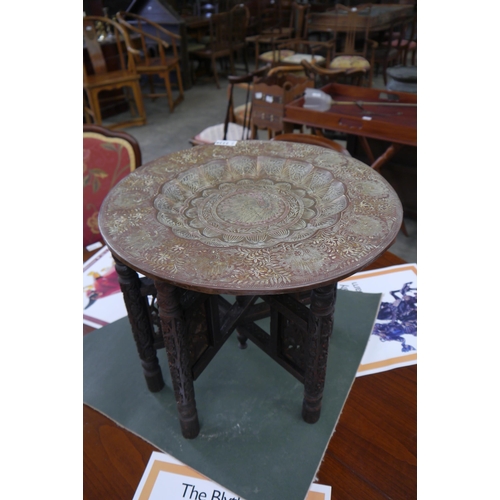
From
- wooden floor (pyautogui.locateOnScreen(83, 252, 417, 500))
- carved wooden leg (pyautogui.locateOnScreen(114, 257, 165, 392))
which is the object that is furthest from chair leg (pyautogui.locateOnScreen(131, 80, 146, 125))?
wooden floor (pyautogui.locateOnScreen(83, 252, 417, 500))

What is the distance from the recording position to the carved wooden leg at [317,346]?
0.80m

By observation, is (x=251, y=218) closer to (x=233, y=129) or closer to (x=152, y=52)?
(x=233, y=129)

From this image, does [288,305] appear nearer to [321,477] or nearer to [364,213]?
[364,213]

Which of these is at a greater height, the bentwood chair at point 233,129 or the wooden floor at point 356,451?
the bentwood chair at point 233,129

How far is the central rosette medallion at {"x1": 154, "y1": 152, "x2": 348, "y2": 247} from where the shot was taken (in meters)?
0.87

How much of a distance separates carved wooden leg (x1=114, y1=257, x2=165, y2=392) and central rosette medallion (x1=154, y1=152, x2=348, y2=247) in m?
0.17

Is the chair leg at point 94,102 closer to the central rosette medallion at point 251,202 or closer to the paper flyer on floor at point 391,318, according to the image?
the central rosette medallion at point 251,202

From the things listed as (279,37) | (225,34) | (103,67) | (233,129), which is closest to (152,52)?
(225,34)

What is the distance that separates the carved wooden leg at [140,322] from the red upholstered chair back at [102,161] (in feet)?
2.35

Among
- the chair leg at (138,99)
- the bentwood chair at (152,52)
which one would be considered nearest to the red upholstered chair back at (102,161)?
the bentwood chair at (152,52)

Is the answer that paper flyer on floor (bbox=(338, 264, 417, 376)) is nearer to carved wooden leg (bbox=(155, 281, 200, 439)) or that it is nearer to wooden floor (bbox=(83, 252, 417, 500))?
wooden floor (bbox=(83, 252, 417, 500))

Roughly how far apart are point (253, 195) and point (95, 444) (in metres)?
0.75

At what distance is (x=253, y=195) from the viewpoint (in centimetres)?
103

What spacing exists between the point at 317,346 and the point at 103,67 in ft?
13.7
